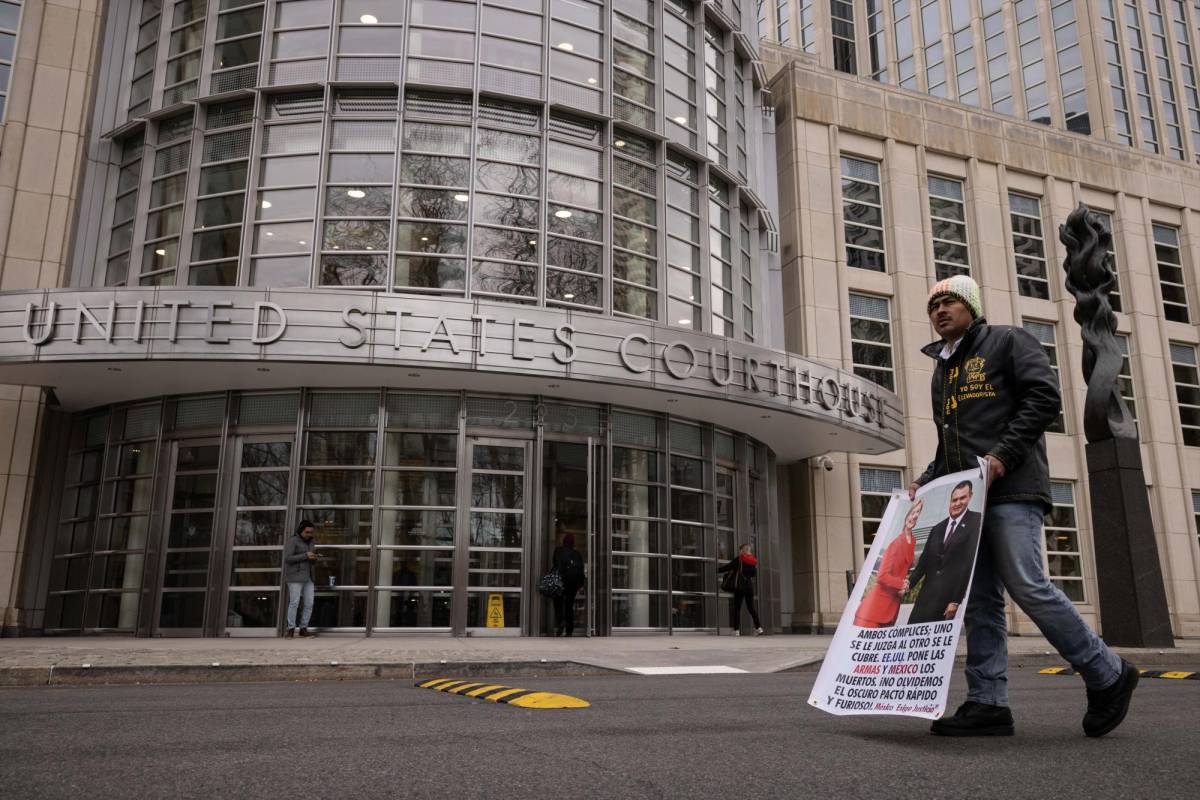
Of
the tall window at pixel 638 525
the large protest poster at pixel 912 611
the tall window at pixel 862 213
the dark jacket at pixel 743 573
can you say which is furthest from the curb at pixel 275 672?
the tall window at pixel 862 213

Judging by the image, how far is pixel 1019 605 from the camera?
418cm

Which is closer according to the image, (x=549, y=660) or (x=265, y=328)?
(x=549, y=660)

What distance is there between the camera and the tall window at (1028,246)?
2798cm

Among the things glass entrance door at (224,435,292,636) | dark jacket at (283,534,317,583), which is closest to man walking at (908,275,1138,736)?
dark jacket at (283,534,317,583)

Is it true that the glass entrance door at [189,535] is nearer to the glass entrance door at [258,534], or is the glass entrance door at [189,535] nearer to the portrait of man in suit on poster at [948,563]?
the glass entrance door at [258,534]

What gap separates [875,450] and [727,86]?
9.44m

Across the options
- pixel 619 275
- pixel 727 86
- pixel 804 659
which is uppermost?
pixel 727 86

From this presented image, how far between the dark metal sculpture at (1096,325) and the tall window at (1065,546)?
12650 millimetres

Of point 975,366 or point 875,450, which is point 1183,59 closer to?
point 875,450

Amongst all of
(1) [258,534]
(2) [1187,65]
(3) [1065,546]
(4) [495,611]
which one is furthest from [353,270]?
(2) [1187,65]

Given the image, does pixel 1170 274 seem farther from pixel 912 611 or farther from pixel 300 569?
pixel 912 611

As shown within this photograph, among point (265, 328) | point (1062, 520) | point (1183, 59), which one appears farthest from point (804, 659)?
point (1183, 59)

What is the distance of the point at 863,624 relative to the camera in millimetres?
4531

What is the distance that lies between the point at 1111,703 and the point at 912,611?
873 millimetres
